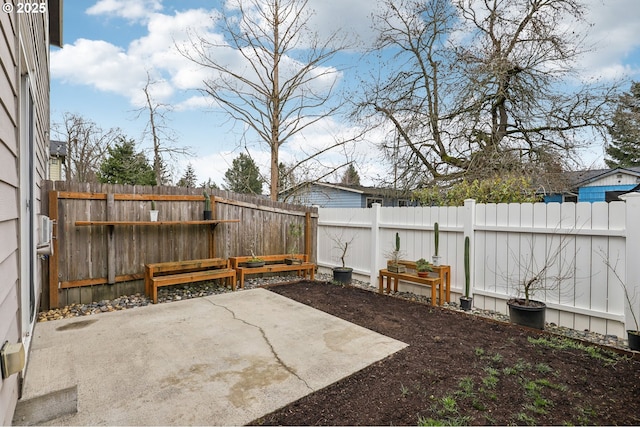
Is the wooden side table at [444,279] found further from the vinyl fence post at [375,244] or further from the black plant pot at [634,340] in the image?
the black plant pot at [634,340]

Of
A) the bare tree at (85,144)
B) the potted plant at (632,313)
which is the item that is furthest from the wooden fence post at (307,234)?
the bare tree at (85,144)

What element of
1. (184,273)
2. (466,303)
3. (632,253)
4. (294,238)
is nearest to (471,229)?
(466,303)

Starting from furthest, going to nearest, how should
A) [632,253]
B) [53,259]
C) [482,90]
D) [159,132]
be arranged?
[159,132]
[482,90]
[53,259]
[632,253]

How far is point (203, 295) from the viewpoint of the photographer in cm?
491

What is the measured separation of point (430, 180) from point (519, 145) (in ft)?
6.90

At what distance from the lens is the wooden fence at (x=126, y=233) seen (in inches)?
163

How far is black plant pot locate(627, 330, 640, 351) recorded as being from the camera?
2.89m

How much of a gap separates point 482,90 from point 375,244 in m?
4.35

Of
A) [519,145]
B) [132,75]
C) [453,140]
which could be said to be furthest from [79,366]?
[132,75]

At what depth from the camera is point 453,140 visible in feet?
25.8

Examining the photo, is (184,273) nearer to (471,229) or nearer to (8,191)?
(8,191)

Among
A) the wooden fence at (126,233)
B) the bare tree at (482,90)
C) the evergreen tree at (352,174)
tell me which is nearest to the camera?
the wooden fence at (126,233)

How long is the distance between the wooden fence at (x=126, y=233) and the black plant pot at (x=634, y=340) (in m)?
5.10

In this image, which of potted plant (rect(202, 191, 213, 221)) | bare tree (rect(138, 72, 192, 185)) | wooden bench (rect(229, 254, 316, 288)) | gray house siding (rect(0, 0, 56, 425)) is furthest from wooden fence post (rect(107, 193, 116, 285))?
bare tree (rect(138, 72, 192, 185))
